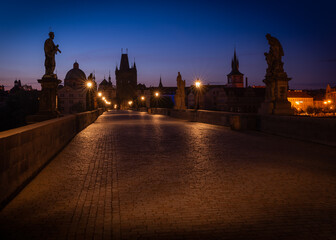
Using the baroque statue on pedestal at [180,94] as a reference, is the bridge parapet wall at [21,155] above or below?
below

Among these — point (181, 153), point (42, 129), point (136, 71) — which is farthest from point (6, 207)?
point (136, 71)

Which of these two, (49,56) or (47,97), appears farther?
(49,56)

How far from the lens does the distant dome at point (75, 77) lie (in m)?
148

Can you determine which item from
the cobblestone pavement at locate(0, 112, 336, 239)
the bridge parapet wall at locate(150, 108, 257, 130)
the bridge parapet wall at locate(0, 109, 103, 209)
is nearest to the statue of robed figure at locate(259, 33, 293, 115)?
the bridge parapet wall at locate(150, 108, 257, 130)

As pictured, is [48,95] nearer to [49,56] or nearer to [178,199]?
[49,56]

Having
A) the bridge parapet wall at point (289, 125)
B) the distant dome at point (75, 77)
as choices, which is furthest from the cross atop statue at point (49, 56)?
the distant dome at point (75, 77)

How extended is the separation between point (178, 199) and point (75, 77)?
154 metres

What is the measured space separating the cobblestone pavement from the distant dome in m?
146

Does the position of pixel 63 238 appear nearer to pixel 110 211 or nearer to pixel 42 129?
pixel 110 211

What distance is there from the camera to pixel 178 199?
16.4ft

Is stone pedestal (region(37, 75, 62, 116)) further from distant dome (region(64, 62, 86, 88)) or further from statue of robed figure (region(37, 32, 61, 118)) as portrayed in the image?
distant dome (region(64, 62, 86, 88))

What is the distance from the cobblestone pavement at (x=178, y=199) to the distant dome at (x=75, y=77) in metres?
146

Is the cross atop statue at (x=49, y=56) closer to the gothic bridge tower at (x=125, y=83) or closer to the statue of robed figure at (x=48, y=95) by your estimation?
the statue of robed figure at (x=48, y=95)


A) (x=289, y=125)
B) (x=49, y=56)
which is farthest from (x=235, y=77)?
(x=49, y=56)
